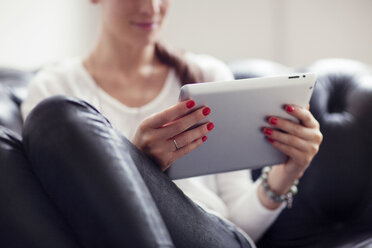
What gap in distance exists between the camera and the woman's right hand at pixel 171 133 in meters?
0.68

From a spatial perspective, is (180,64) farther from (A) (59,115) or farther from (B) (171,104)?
(A) (59,115)

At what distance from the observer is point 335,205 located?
0.99 meters

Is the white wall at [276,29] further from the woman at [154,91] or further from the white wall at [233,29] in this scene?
the woman at [154,91]

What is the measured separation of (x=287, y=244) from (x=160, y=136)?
0.44 metres

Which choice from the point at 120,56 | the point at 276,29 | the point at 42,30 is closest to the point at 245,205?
the point at 120,56

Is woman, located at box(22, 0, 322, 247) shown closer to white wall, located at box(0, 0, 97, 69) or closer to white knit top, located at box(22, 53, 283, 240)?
white knit top, located at box(22, 53, 283, 240)

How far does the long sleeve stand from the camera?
901 millimetres

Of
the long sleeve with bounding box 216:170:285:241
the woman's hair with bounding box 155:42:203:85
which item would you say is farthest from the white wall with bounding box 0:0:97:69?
the long sleeve with bounding box 216:170:285:241

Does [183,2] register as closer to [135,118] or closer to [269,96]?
[135,118]

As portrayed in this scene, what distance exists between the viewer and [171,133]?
0.70 metres

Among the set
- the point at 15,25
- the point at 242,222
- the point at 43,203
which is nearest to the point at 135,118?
the point at 242,222

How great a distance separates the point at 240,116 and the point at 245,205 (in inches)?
10.1

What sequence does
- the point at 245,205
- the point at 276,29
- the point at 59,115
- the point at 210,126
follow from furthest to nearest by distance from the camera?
the point at 276,29
the point at 245,205
the point at 210,126
the point at 59,115

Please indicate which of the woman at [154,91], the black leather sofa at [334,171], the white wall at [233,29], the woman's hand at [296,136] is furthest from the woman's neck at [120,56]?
the white wall at [233,29]
